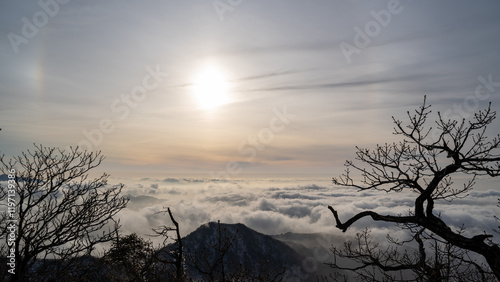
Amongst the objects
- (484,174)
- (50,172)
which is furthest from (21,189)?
(484,174)

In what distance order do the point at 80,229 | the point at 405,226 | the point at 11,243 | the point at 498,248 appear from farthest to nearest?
the point at 80,229, the point at 11,243, the point at 405,226, the point at 498,248

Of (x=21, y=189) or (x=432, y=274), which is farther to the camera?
(x=21, y=189)

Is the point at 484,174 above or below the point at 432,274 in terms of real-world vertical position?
above

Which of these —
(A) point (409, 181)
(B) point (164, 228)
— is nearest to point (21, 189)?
(B) point (164, 228)

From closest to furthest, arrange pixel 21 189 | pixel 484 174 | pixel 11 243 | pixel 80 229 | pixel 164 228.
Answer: pixel 484 174
pixel 11 243
pixel 21 189
pixel 80 229
pixel 164 228

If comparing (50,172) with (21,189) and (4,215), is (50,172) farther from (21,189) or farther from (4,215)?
(4,215)

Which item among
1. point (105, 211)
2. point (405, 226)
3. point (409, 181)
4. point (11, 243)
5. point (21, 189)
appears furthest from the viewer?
point (105, 211)

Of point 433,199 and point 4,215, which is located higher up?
point 433,199

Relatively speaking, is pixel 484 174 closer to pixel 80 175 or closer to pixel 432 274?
pixel 432 274

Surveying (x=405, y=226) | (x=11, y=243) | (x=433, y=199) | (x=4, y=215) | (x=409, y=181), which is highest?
(x=409, y=181)
